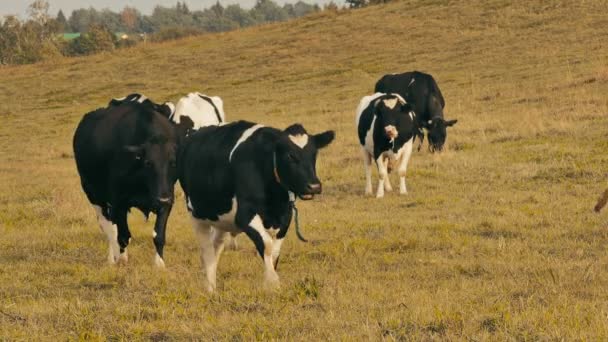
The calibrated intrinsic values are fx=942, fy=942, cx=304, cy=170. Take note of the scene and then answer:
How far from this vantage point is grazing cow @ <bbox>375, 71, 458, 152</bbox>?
21938 millimetres

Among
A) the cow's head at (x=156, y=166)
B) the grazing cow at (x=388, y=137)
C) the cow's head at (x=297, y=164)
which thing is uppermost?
the cow's head at (x=297, y=164)

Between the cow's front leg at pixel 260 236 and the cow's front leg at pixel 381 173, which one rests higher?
the cow's front leg at pixel 260 236

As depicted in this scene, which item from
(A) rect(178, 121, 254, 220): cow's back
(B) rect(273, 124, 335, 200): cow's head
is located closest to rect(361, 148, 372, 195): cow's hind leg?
(A) rect(178, 121, 254, 220): cow's back

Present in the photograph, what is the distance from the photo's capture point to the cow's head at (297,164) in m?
9.09

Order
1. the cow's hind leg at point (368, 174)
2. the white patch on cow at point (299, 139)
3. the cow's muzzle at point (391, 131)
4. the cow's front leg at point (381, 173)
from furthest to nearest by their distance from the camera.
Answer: the cow's hind leg at point (368, 174) → the cow's front leg at point (381, 173) → the cow's muzzle at point (391, 131) → the white patch on cow at point (299, 139)

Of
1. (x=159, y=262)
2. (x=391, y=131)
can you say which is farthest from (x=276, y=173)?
(x=391, y=131)

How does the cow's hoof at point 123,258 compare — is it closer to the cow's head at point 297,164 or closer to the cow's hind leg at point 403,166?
the cow's head at point 297,164

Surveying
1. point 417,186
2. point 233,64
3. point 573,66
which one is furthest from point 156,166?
point 233,64

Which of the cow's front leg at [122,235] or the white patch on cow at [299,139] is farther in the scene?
the cow's front leg at [122,235]

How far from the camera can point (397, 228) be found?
43.4ft

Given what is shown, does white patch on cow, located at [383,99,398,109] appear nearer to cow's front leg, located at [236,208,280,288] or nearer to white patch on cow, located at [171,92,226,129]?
white patch on cow, located at [171,92,226,129]

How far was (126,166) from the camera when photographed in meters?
11.7

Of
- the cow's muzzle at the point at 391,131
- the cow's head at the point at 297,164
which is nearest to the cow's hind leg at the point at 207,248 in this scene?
the cow's head at the point at 297,164

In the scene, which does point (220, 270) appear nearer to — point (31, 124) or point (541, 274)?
point (541, 274)
